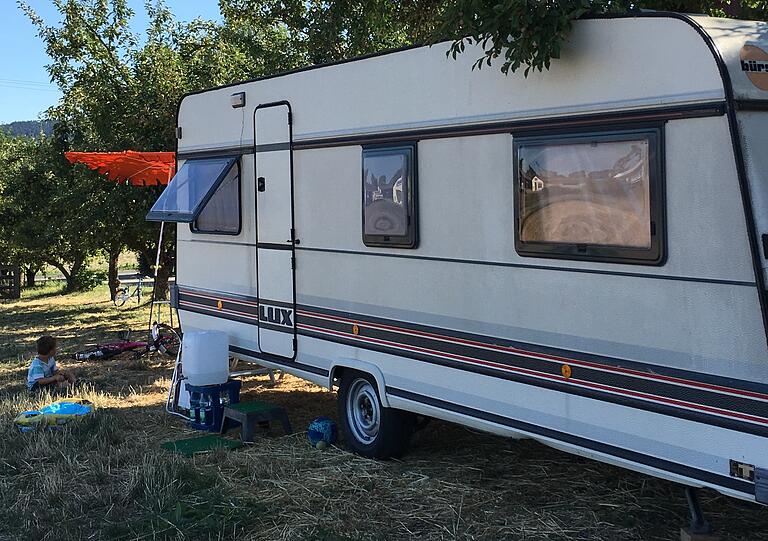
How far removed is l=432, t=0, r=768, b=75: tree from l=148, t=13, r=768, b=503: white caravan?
0.36 ft

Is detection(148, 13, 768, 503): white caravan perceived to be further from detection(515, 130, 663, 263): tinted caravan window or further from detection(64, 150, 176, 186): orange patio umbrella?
detection(64, 150, 176, 186): orange patio umbrella

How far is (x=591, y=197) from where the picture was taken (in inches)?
186

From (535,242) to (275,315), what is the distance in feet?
9.80

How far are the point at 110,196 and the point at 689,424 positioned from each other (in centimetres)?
1189

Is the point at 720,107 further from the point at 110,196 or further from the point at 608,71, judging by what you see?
the point at 110,196

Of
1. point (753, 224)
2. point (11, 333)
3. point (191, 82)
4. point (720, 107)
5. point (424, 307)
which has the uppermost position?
point (191, 82)

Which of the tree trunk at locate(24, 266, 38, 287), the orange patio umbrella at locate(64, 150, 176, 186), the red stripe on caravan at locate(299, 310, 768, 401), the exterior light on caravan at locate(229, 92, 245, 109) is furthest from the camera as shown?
the tree trunk at locate(24, 266, 38, 287)

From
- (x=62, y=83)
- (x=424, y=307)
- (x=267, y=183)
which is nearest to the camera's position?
(x=424, y=307)

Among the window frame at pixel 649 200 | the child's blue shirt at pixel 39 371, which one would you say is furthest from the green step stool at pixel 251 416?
the window frame at pixel 649 200

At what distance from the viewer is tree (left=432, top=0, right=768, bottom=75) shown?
4.74m

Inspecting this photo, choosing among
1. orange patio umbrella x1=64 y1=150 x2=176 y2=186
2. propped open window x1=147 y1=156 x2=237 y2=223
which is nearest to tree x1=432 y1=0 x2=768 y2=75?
propped open window x1=147 y1=156 x2=237 y2=223

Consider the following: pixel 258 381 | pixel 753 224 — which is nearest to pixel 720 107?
pixel 753 224

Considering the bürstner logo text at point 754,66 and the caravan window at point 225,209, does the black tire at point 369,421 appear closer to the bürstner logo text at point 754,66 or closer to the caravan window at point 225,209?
the caravan window at point 225,209

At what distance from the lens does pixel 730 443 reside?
4.09 m
